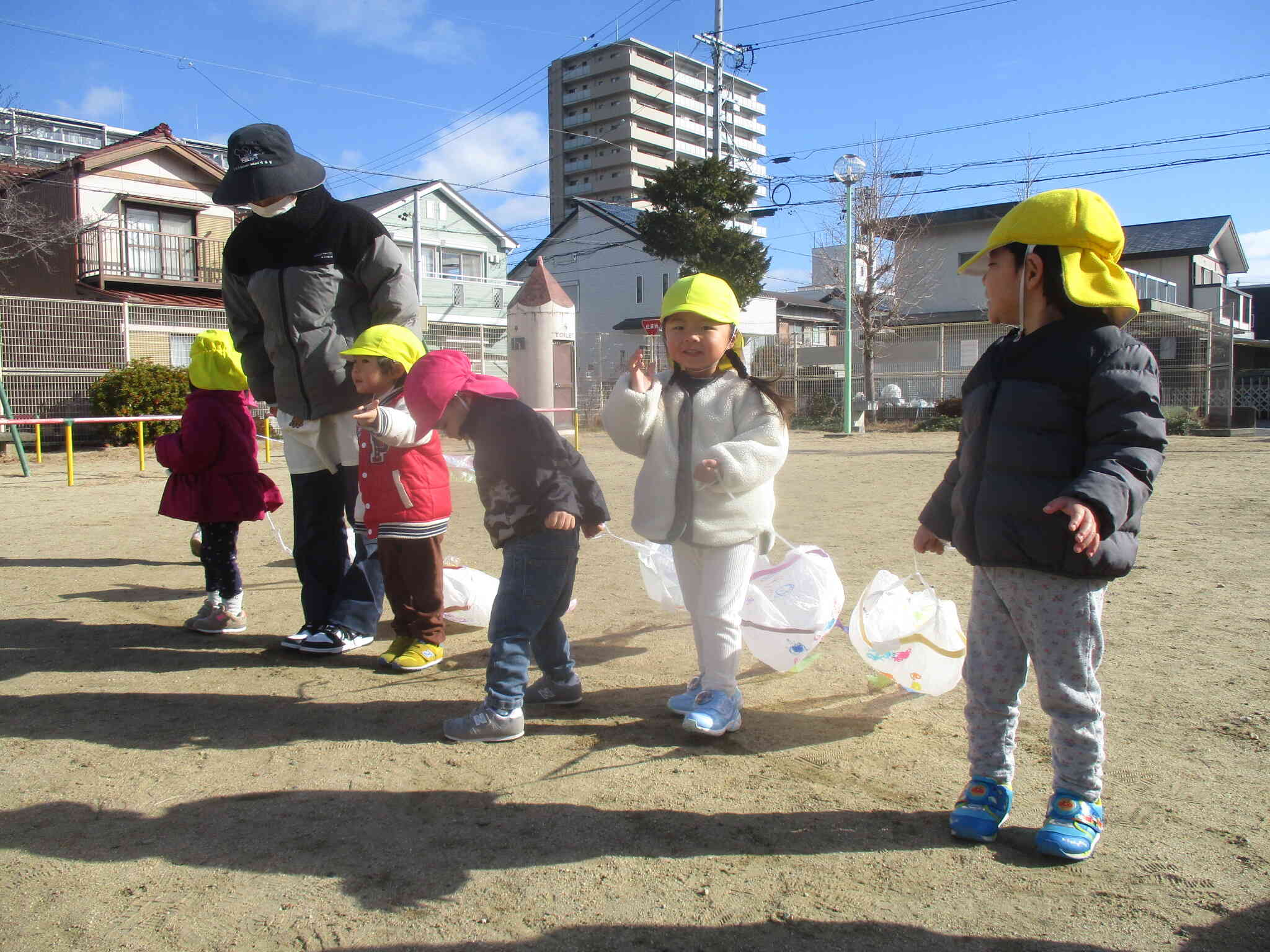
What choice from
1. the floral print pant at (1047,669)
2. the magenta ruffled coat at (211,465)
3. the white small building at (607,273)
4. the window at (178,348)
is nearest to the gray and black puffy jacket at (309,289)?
the magenta ruffled coat at (211,465)

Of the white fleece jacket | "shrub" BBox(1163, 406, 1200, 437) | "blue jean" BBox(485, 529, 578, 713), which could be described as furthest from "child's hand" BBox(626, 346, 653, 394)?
"shrub" BBox(1163, 406, 1200, 437)

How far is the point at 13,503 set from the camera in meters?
8.55

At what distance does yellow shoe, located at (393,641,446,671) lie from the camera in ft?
11.3

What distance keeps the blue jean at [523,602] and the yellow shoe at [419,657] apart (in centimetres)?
66

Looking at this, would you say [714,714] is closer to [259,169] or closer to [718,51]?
[259,169]

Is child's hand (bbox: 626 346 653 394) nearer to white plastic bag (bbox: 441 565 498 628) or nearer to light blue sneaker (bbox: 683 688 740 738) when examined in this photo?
light blue sneaker (bbox: 683 688 740 738)

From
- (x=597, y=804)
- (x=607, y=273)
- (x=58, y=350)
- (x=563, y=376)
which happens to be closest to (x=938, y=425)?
(x=563, y=376)

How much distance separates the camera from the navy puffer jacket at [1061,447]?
1909mm

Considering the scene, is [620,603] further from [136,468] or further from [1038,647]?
[136,468]

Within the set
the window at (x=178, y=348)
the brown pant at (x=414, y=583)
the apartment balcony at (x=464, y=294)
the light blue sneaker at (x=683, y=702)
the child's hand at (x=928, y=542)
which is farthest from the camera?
the apartment balcony at (x=464, y=294)

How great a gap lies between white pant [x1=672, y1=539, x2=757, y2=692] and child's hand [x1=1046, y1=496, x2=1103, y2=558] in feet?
3.64

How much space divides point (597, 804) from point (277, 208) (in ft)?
8.33

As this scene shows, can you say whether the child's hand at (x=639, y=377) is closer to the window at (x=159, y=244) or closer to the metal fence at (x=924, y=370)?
the metal fence at (x=924, y=370)

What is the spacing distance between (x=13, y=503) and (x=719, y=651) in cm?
840
